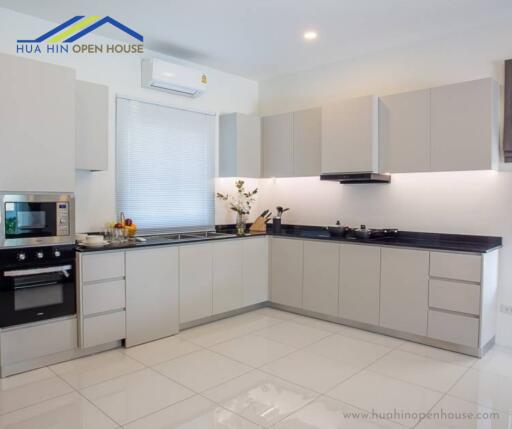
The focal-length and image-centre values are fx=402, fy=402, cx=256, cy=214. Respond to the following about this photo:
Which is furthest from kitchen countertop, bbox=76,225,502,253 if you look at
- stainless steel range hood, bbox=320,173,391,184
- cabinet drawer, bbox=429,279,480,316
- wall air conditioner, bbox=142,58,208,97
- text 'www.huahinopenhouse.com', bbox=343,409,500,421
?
wall air conditioner, bbox=142,58,208,97

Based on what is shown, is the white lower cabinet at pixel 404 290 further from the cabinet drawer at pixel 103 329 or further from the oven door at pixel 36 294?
the oven door at pixel 36 294

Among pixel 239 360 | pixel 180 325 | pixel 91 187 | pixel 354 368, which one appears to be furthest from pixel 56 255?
pixel 354 368

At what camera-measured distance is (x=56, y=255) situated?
307 cm

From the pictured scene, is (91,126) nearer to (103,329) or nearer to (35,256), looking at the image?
(35,256)

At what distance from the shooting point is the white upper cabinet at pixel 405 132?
3.69 m

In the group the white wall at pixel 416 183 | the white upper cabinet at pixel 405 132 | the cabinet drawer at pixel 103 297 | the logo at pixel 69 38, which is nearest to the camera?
the cabinet drawer at pixel 103 297

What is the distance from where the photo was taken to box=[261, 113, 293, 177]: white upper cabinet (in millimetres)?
4773

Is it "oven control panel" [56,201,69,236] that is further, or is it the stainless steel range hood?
the stainless steel range hood

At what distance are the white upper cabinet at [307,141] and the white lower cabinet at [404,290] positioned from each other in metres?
1.34

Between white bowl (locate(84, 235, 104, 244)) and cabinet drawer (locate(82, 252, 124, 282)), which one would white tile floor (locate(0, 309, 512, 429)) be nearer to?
cabinet drawer (locate(82, 252, 124, 282))

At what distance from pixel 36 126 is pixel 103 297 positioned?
1416mm

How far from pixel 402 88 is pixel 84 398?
12.9ft

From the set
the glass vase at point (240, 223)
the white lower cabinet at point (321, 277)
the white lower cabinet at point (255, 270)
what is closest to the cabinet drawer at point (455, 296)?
the white lower cabinet at point (321, 277)

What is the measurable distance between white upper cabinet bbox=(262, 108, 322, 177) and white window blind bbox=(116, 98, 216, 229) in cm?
69
